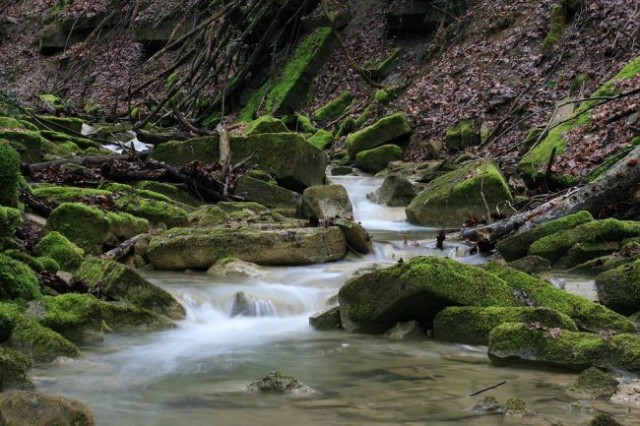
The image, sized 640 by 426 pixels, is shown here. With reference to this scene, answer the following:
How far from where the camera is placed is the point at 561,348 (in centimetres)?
461

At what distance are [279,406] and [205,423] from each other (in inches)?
17.5

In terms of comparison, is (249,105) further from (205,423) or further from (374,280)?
(205,423)

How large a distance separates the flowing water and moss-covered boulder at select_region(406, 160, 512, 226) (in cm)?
414

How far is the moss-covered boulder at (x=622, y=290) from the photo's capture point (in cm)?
571

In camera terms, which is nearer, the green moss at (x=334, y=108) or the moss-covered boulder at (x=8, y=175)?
the moss-covered boulder at (x=8, y=175)

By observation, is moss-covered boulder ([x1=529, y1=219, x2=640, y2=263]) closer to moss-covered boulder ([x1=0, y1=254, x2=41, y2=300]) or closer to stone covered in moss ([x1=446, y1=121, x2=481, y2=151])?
moss-covered boulder ([x1=0, y1=254, x2=41, y2=300])

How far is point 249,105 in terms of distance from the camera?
73.6 feet

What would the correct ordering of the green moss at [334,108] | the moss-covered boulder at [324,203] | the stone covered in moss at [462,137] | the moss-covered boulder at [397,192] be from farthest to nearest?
the green moss at [334,108], the stone covered in moss at [462,137], the moss-covered boulder at [397,192], the moss-covered boulder at [324,203]

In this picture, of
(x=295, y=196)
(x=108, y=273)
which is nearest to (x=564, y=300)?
(x=108, y=273)

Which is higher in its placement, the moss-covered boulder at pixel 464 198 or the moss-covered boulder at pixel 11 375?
the moss-covered boulder at pixel 464 198

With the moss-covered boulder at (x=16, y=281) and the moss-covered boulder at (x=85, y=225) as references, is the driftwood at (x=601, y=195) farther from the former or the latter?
the moss-covered boulder at (x=16, y=281)

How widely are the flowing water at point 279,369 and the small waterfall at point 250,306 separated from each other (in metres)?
0.01

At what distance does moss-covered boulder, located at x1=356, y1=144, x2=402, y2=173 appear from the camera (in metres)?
16.4

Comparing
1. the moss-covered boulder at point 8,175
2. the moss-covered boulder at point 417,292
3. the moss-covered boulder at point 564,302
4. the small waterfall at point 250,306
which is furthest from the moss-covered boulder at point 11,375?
the moss-covered boulder at point 564,302
